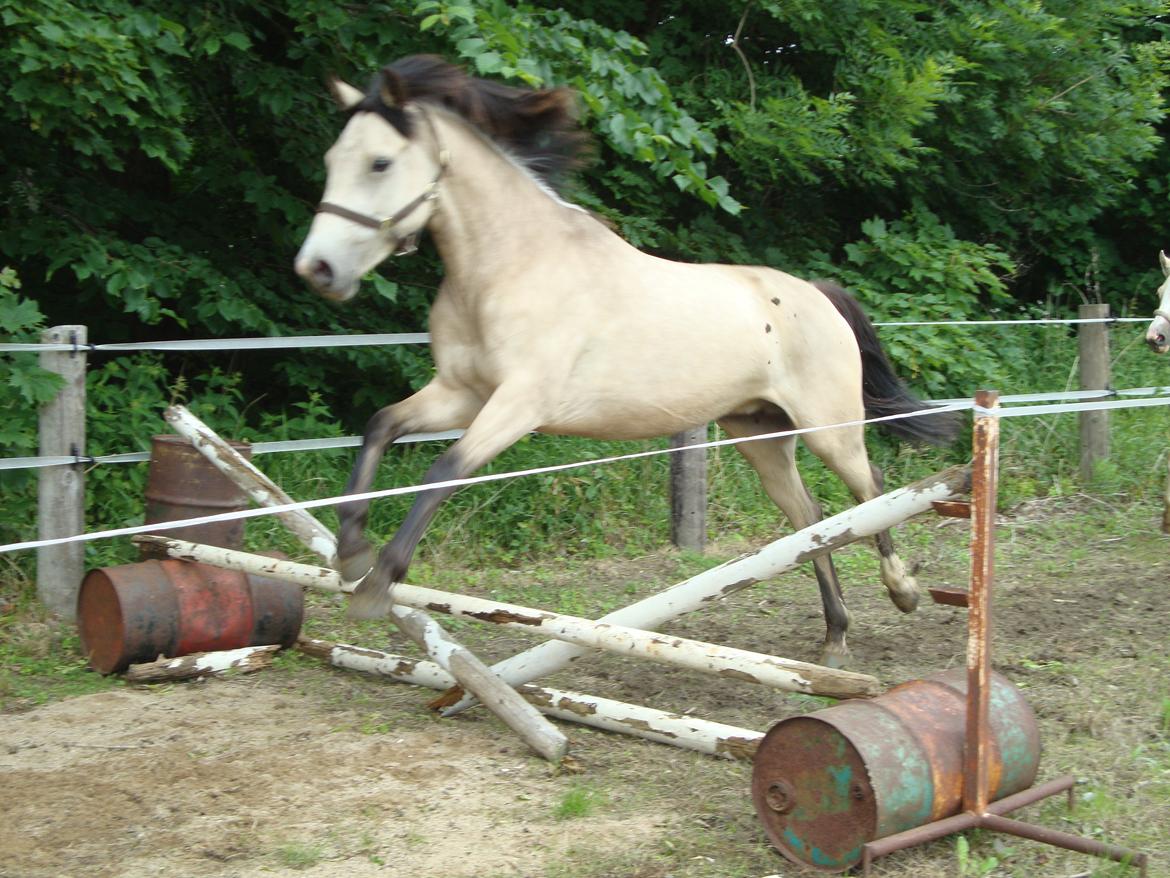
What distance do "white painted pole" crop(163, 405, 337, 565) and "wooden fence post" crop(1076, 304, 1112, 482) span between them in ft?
20.6

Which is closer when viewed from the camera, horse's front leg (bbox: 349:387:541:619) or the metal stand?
the metal stand

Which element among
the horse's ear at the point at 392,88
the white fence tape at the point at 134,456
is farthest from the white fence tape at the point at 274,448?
the horse's ear at the point at 392,88

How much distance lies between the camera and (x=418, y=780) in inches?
156

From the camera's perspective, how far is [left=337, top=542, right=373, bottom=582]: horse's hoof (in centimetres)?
414

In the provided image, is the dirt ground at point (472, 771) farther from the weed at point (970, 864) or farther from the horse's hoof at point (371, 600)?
the horse's hoof at point (371, 600)

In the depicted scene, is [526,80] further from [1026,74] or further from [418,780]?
[1026,74]

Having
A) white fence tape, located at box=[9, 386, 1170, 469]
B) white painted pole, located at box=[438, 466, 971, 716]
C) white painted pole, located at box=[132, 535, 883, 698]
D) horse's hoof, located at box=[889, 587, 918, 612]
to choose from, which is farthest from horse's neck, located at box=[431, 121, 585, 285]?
horse's hoof, located at box=[889, 587, 918, 612]

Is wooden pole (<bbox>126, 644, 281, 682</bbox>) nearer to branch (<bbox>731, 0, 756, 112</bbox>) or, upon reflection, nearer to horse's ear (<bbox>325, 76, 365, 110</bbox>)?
horse's ear (<bbox>325, 76, 365, 110</bbox>)

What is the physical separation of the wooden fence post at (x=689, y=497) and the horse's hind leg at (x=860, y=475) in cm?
213

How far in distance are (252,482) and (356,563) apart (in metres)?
1.01

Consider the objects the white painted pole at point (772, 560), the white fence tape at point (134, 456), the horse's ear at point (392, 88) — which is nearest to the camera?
the white painted pole at point (772, 560)

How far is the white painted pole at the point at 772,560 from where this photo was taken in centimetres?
361

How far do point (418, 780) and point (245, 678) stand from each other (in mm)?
1535

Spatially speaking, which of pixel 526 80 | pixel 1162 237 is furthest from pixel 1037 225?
pixel 526 80
